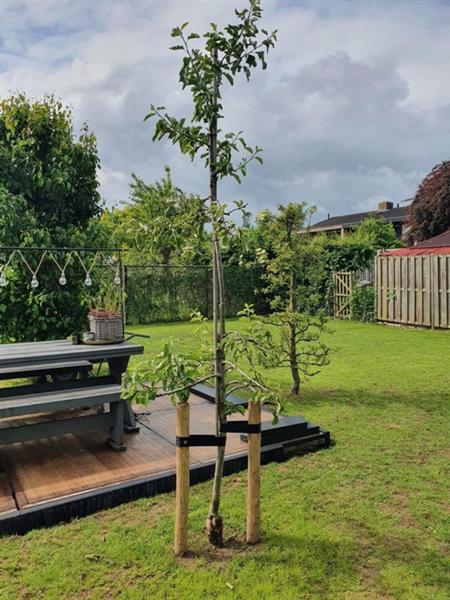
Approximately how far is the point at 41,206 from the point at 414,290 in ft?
28.1

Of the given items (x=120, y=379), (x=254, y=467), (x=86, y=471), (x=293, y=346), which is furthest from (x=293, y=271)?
(x=254, y=467)

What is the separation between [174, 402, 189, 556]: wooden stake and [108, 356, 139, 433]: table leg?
172cm

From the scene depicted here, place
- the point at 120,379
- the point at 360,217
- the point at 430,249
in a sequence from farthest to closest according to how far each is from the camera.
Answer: the point at 360,217 < the point at 430,249 < the point at 120,379

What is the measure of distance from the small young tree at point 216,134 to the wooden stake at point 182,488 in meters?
0.13

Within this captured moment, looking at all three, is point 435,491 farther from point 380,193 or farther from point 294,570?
point 380,193

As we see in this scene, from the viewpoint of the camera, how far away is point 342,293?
12.8 m

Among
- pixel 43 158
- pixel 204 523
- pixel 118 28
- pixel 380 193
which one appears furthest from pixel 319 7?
pixel 380 193

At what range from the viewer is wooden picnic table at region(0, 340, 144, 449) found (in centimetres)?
314

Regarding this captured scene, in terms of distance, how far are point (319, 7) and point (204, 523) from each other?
4.97 metres

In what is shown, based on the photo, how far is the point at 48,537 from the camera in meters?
2.40

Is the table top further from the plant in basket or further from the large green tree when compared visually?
the large green tree

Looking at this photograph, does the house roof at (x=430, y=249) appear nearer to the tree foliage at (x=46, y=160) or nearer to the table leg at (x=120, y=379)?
the tree foliage at (x=46, y=160)

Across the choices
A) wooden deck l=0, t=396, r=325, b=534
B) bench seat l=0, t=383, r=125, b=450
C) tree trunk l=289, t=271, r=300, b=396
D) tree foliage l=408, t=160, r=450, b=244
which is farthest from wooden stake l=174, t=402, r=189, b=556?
tree foliage l=408, t=160, r=450, b=244

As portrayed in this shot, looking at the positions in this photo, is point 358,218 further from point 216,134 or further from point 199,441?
point 199,441
